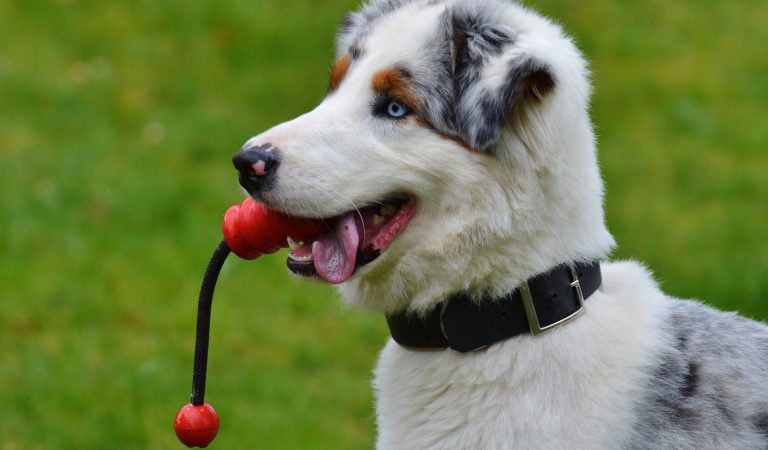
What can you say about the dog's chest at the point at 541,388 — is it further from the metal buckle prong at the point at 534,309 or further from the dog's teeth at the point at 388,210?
the dog's teeth at the point at 388,210

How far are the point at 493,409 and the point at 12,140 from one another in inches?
267

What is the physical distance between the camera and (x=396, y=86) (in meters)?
3.58

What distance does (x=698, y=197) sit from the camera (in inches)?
332

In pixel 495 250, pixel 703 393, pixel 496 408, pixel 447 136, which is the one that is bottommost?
pixel 703 393

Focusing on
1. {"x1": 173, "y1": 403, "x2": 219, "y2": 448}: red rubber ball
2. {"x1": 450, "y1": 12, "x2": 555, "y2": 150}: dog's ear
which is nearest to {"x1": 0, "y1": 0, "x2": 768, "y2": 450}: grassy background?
{"x1": 173, "y1": 403, "x2": 219, "y2": 448}: red rubber ball

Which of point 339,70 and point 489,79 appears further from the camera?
point 339,70

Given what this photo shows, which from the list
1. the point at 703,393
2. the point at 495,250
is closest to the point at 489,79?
the point at 495,250

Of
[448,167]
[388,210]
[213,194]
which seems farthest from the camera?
[213,194]

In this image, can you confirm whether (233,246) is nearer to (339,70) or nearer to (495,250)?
(339,70)

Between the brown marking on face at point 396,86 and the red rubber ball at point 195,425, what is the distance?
4.03 feet

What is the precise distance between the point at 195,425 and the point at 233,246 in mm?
611

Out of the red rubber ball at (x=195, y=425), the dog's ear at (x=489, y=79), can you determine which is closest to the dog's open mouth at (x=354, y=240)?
the dog's ear at (x=489, y=79)

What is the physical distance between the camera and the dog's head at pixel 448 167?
3.42 meters

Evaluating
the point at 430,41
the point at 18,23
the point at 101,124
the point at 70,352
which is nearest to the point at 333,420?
the point at 70,352
